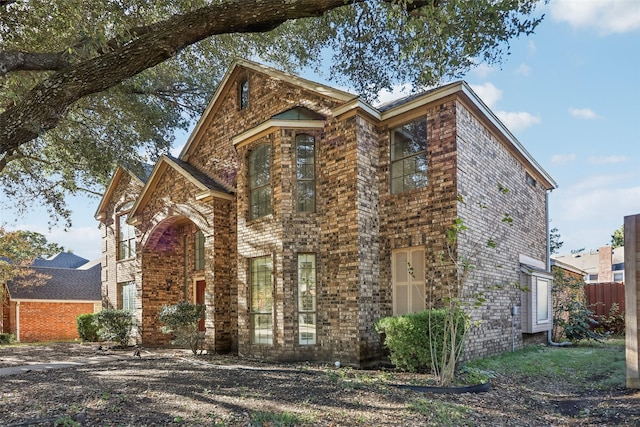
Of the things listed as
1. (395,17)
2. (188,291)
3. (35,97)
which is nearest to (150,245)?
(188,291)

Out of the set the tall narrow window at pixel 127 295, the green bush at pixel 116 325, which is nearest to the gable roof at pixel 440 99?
the green bush at pixel 116 325

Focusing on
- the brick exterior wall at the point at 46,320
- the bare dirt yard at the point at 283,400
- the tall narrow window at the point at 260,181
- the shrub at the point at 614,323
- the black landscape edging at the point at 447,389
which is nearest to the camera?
the bare dirt yard at the point at 283,400

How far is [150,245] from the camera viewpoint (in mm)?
15633

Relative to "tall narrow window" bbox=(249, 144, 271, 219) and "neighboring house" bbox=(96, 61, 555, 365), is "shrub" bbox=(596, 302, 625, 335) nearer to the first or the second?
"neighboring house" bbox=(96, 61, 555, 365)

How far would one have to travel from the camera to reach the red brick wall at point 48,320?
23.7 m

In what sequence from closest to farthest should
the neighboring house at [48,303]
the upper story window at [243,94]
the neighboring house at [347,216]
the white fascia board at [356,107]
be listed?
the neighboring house at [347,216] < the white fascia board at [356,107] < the upper story window at [243,94] < the neighboring house at [48,303]

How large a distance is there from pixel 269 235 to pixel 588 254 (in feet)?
114

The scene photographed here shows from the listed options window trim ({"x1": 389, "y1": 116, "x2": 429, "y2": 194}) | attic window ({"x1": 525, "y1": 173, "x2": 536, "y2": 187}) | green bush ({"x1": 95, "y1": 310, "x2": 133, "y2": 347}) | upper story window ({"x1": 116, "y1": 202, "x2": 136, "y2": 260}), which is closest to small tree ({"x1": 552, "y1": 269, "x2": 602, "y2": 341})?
attic window ({"x1": 525, "y1": 173, "x2": 536, "y2": 187})

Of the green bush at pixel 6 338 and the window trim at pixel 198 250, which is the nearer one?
the window trim at pixel 198 250

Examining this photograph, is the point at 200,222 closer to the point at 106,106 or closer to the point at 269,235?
the point at 269,235

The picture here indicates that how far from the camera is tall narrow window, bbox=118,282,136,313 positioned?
57.2 feet

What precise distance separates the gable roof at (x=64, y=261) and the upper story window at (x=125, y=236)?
16.4 meters

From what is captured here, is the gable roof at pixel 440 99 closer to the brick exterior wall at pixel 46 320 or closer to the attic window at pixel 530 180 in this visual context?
the attic window at pixel 530 180

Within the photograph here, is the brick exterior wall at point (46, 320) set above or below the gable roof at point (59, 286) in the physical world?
below
